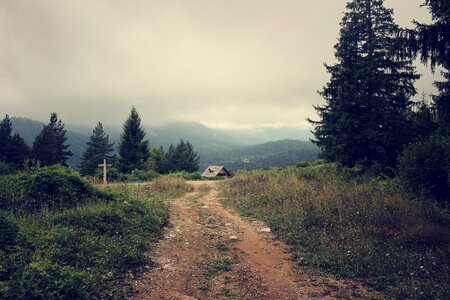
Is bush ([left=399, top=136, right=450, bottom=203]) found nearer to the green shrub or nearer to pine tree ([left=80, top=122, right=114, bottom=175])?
the green shrub

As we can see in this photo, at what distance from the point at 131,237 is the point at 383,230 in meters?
7.15

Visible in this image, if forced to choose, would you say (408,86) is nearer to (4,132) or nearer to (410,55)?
(410,55)

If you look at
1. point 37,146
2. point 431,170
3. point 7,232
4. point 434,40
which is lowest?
point 7,232

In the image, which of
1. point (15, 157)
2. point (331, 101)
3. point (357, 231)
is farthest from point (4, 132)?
point (357, 231)

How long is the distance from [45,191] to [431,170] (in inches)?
578

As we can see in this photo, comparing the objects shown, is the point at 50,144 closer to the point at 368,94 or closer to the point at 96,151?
the point at 96,151

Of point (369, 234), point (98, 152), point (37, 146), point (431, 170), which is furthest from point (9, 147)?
point (431, 170)

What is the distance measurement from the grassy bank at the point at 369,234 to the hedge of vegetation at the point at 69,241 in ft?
13.4

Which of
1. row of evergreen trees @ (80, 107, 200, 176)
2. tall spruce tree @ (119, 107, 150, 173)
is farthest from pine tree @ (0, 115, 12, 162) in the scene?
tall spruce tree @ (119, 107, 150, 173)

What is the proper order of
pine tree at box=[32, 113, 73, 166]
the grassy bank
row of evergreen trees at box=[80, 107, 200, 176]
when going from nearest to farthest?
the grassy bank < row of evergreen trees at box=[80, 107, 200, 176] < pine tree at box=[32, 113, 73, 166]

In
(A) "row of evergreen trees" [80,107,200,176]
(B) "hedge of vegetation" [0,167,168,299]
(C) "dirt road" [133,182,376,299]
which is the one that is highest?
(A) "row of evergreen trees" [80,107,200,176]

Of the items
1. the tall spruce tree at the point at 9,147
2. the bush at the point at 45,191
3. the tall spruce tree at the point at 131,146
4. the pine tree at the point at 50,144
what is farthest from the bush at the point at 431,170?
the tall spruce tree at the point at 9,147

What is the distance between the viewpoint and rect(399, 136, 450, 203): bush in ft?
33.4

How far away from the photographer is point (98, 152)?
64.4 m
